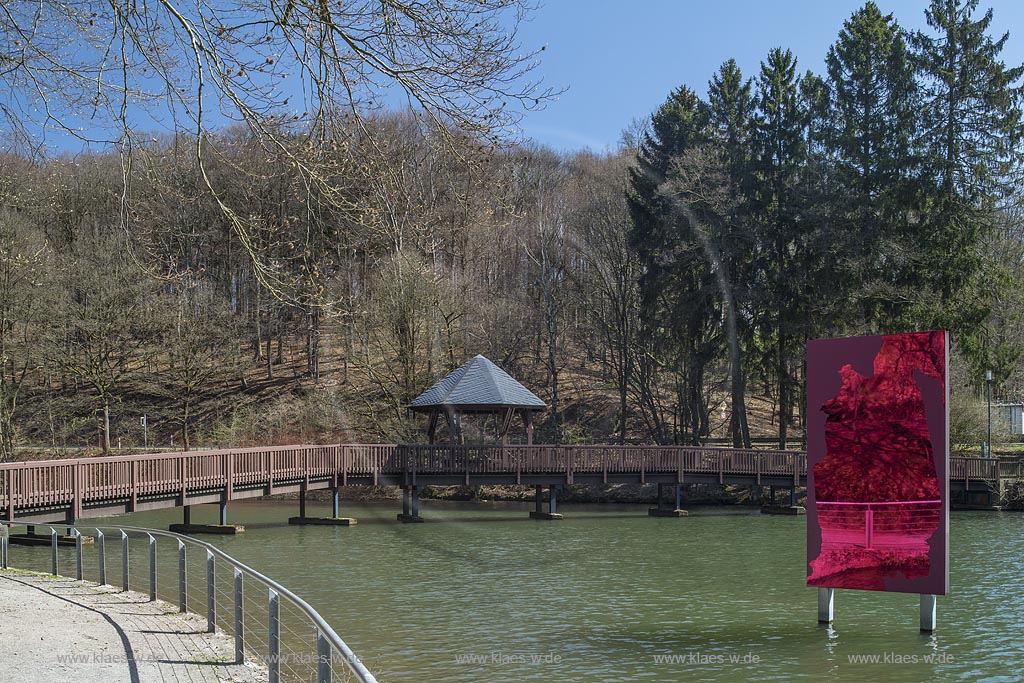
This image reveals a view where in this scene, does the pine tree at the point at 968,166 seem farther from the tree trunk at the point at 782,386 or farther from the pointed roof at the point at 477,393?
the pointed roof at the point at 477,393

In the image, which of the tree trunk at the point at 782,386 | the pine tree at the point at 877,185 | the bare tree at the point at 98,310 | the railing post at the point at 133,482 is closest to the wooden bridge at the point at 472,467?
the railing post at the point at 133,482

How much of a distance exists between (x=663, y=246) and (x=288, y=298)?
34.6 meters

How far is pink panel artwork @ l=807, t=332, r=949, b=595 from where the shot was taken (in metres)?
13.7

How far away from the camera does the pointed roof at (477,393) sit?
111ft

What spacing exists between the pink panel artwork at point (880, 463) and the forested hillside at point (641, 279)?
17499 mm

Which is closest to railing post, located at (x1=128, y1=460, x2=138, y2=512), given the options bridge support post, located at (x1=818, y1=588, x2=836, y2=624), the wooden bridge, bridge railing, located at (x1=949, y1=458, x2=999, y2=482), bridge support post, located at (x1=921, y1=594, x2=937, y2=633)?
the wooden bridge

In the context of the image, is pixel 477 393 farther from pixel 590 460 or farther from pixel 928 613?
pixel 928 613

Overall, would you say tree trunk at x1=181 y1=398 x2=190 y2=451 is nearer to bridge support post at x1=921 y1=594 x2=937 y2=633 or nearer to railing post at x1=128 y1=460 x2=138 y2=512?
railing post at x1=128 y1=460 x2=138 y2=512

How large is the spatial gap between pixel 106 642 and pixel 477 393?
2453cm

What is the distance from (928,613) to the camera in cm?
1484

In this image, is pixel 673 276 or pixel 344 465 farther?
pixel 673 276

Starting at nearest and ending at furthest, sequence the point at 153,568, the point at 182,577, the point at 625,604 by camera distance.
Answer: the point at 182,577, the point at 153,568, the point at 625,604

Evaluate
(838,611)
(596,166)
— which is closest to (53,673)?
(838,611)

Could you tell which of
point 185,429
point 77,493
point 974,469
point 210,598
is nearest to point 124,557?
point 210,598
